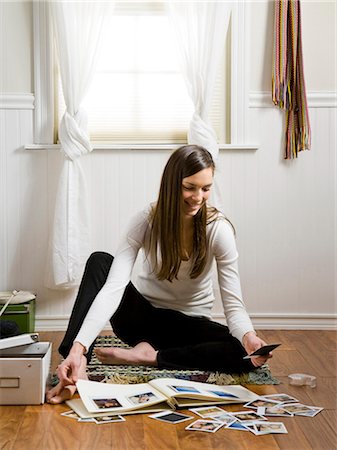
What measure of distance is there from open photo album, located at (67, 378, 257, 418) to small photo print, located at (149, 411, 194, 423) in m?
0.04

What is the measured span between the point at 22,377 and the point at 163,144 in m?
1.81

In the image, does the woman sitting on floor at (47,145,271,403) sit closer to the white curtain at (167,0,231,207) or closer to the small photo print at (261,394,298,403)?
the small photo print at (261,394,298,403)

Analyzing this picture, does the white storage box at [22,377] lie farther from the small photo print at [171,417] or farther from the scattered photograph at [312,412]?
the scattered photograph at [312,412]

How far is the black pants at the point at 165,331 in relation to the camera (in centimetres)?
293

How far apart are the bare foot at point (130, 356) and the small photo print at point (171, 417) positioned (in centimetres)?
51

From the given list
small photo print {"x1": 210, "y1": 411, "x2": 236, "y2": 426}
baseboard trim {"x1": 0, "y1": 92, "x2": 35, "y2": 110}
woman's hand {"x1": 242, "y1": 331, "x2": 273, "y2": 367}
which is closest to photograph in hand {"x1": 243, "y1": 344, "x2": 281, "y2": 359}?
woman's hand {"x1": 242, "y1": 331, "x2": 273, "y2": 367}

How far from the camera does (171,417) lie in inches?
97.8

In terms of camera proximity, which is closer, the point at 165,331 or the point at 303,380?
the point at 303,380

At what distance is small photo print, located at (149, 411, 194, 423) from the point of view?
8.07 ft

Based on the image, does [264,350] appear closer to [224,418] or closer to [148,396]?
[224,418]

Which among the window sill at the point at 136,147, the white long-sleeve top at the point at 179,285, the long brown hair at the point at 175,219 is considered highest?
the window sill at the point at 136,147

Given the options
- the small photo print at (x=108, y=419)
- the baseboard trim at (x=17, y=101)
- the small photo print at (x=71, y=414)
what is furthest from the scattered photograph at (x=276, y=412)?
the baseboard trim at (x=17, y=101)

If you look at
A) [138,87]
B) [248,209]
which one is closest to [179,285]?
[248,209]

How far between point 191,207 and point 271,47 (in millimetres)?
1502
